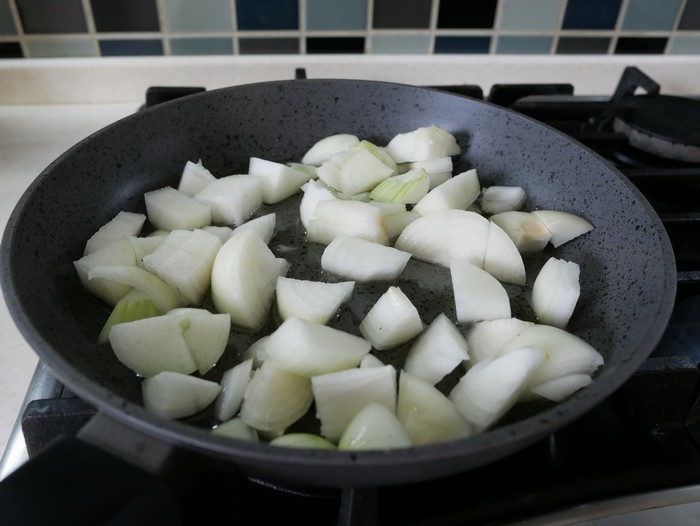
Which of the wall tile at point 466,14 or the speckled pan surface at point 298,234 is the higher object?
the wall tile at point 466,14

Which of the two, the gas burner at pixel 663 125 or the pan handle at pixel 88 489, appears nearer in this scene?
the pan handle at pixel 88 489

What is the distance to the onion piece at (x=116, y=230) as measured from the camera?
2.25 ft

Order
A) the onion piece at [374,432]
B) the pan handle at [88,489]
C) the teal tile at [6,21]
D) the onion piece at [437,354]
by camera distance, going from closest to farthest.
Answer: the pan handle at [88,489] → the onion piece at [374,432] → the onion piece at [437,354] → the teal tile at [6,21]

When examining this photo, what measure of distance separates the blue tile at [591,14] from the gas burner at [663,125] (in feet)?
0.69

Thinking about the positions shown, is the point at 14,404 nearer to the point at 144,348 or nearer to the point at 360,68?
the point at 144,348

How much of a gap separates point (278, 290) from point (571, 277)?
316mm

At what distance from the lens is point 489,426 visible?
0.51 meters

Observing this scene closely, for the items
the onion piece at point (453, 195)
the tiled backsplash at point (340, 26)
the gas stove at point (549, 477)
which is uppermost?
the tiled backsplash at point (340, 26)

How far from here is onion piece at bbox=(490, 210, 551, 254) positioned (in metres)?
0.74

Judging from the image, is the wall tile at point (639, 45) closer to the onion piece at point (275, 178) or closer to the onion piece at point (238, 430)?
the onion piece at point (275, 178)

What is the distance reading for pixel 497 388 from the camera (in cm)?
51

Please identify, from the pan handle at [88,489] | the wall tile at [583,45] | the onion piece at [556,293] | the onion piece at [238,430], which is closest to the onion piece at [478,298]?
the onion piece at [556,293]

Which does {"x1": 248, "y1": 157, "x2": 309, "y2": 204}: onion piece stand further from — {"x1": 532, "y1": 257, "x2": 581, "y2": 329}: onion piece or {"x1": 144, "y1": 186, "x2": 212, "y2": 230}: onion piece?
{"x1": 532, "y1": 257, "x2": 581, "y2": 329}: onion piece

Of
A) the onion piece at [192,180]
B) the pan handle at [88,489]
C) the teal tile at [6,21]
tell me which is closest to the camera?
the pan handle at [88,489]
